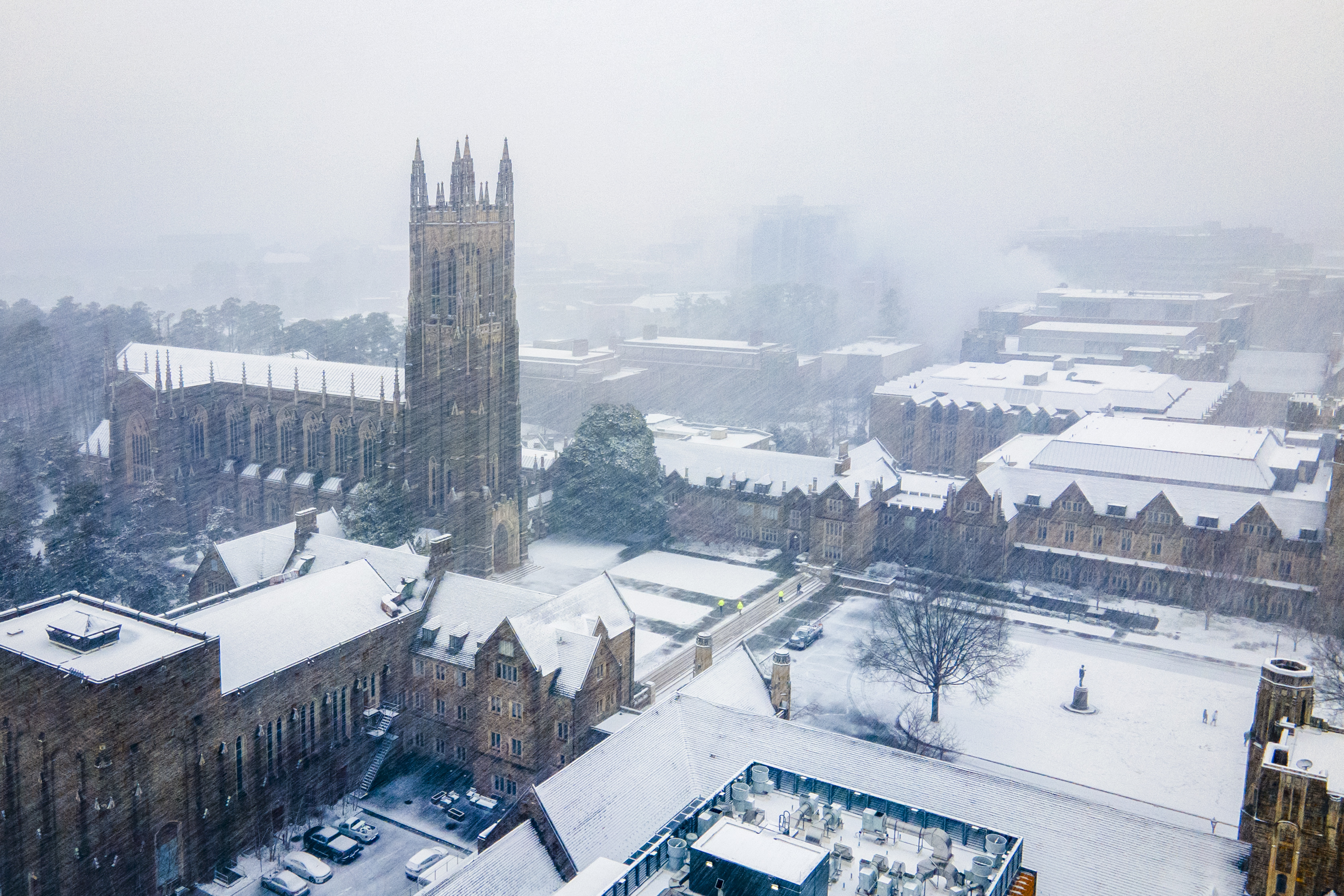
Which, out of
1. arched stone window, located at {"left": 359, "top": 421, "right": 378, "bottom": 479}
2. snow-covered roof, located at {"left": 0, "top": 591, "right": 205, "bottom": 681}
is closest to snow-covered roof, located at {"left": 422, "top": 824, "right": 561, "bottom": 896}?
snow-covered roof, located at {"left": 0, "top": 591, "right": 205, "bottom": 681}

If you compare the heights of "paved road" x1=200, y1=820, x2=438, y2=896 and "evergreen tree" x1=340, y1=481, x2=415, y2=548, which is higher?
"evergreen tree" x1=340, y1=481, x2=415, y2=548

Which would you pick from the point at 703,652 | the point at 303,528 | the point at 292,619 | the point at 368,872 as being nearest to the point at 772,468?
the point at 703,652

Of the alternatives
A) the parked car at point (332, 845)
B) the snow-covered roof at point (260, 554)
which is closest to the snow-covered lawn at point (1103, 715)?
the parked car at point (332, 845)

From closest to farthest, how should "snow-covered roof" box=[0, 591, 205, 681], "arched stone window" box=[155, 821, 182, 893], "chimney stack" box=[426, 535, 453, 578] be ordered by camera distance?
"snow-covered roof" box=[0, 591, 205, 681] → "arched stone window" box=[155, 821, 182, 893] → "chimney stack" box=[426, 535, 453, 578]

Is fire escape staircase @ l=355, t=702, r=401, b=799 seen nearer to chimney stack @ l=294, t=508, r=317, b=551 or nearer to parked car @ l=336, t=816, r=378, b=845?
parked car @ l=336, t=816, r=378, b=845

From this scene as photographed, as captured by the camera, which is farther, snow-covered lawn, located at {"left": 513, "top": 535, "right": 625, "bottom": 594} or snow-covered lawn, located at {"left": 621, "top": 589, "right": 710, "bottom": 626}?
snow-covered lawn, located at {"left": 513, "top": 535, "right": 625, "bottom": 594}

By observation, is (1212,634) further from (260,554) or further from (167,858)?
(167,858)

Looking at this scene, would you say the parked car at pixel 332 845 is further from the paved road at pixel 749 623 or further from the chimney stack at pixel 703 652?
the paved road at pixel 749 623
